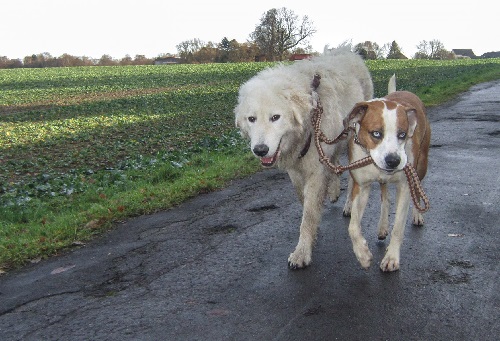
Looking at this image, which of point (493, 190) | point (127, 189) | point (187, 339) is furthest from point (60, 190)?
point (493, 190)

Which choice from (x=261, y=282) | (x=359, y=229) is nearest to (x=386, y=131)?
(x=359, y=229)

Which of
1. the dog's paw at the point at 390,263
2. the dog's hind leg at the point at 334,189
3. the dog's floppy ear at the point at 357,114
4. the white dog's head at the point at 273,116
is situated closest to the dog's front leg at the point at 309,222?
the white dog's head at the point at 273,116

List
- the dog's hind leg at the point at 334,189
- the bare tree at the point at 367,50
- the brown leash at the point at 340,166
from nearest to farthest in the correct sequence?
1. the brown leash at the point at 340,166
2. the dog's hind leg at the point at 334,189
3. the bare tree at the point at 367,50

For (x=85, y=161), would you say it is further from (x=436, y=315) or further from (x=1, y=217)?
(x=436, y=315)

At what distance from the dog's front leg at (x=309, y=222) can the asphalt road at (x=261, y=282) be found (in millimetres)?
112

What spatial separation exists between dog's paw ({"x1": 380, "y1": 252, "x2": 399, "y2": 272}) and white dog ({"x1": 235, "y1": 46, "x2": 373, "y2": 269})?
0.70m

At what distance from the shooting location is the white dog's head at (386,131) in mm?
4141

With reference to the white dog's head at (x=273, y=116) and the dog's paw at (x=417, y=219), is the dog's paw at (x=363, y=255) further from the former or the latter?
the dog's paw at (x=417, y=219)

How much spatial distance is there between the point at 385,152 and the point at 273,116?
4.12 feet

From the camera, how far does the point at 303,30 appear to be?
91.1 metres

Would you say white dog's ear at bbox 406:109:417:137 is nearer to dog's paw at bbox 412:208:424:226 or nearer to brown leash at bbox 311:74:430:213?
brown leash at bbox 311:74:430:213

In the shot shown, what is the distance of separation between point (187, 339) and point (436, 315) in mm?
1849

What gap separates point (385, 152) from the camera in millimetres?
4133

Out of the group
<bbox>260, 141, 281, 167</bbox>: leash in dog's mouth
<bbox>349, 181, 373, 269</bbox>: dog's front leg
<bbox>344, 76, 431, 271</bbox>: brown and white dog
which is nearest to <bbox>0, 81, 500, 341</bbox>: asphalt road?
<bbox>349, 181, 373, 269</bbox>: dog's front leg
